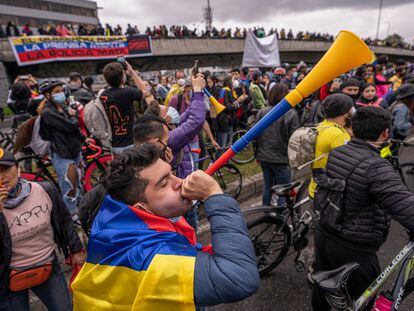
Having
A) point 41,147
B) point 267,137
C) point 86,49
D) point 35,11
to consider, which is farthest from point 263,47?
point 35,11

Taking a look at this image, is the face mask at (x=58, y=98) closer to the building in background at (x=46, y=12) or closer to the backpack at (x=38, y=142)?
the backpack at (x=38, y=142)

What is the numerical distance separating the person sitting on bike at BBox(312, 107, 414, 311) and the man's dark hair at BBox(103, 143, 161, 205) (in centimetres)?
134

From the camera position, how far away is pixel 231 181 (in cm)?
480

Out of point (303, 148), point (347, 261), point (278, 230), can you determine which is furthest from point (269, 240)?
point (303, 148)

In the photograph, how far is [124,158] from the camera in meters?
1.16

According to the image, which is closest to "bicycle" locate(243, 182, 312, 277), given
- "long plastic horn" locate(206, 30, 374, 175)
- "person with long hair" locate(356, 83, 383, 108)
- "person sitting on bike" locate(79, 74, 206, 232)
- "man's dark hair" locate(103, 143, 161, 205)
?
"person sitting on bike" locate(79, 74, 206, 232)

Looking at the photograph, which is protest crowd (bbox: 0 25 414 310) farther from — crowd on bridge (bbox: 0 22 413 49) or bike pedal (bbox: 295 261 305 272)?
crowd on bridge (bbox: 0 22 413 49)

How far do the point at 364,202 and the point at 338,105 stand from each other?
1.18m

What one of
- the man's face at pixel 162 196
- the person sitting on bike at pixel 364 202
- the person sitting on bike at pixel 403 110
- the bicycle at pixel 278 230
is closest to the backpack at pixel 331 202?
the person sitting on bike at pixel 364 202

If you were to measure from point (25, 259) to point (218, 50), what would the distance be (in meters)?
29.6

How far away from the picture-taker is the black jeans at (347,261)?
191 cm

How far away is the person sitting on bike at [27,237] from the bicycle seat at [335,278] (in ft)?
6.30

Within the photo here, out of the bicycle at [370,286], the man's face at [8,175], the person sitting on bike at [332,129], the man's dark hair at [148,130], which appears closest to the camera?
the man's face at [8,175]

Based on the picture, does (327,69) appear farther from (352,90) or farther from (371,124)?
(352,90)
